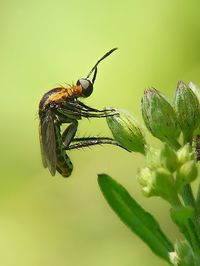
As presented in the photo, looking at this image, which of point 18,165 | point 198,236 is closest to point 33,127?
point 18,165

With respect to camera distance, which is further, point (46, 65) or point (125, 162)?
point (46, 65)

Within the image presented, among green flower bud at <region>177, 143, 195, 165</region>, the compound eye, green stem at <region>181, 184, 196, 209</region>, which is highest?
the compound eye

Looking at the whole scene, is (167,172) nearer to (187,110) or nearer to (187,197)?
(187,197)

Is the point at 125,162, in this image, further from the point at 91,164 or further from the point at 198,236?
the point at 198,236

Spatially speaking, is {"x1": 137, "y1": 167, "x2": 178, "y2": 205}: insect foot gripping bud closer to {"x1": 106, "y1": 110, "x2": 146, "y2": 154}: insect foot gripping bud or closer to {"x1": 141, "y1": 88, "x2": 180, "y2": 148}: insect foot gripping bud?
{"x1": 141, "y1": 88, "x2": 180, "y2": 148}: insect foot gripping bud

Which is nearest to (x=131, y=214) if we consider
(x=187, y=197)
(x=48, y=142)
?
(x=187, y=197)

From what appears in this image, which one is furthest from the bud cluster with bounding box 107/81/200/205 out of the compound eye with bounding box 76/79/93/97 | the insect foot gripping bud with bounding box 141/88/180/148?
the compound eye with bounding box 76/79/93/97
